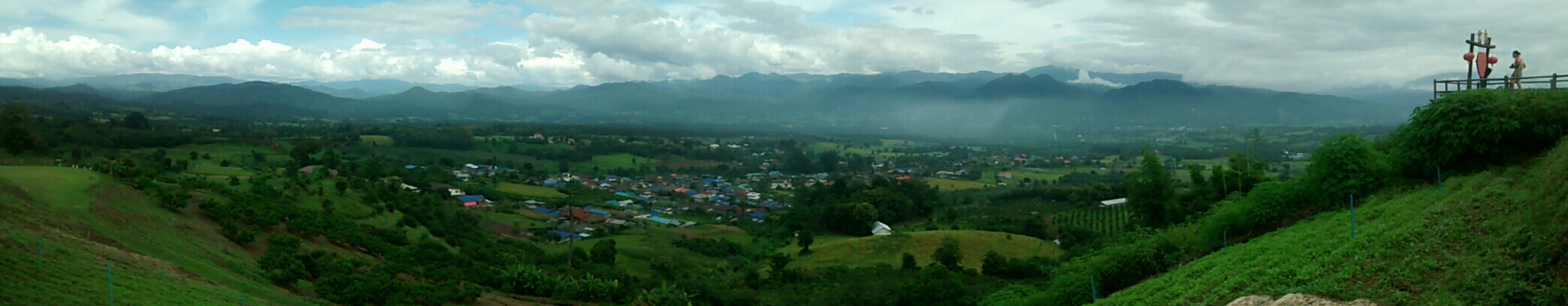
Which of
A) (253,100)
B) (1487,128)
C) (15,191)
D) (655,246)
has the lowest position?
(655,246)

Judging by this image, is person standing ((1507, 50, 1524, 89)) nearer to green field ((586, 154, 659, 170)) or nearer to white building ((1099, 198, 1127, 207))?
white building ((1099, 198, 1127, 207))

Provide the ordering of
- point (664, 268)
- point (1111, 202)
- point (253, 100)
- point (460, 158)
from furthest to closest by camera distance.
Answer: point (253, 100)
point (460, 158)
point (1111, 202)
point (664, 268)

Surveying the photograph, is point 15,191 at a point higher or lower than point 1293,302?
higher

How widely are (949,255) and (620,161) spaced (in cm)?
5865

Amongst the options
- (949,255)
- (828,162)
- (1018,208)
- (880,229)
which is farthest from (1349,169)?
(828,162)

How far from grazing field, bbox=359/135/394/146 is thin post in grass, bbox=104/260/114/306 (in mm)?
70868

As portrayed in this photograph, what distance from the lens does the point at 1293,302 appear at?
8.55 m

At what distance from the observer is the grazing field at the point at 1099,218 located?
42047 millimetres

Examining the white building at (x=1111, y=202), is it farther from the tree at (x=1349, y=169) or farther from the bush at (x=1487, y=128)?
the bush at (x=1487, y=128)

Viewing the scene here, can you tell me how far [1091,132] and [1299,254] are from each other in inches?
5530

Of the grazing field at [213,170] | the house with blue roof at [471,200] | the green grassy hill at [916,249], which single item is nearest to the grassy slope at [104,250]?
the grazing field at [213,170]

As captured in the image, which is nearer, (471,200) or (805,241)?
(805,241)

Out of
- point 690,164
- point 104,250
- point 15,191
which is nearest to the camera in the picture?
point 104,250

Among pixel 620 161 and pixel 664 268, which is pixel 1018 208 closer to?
pixel 664 268
